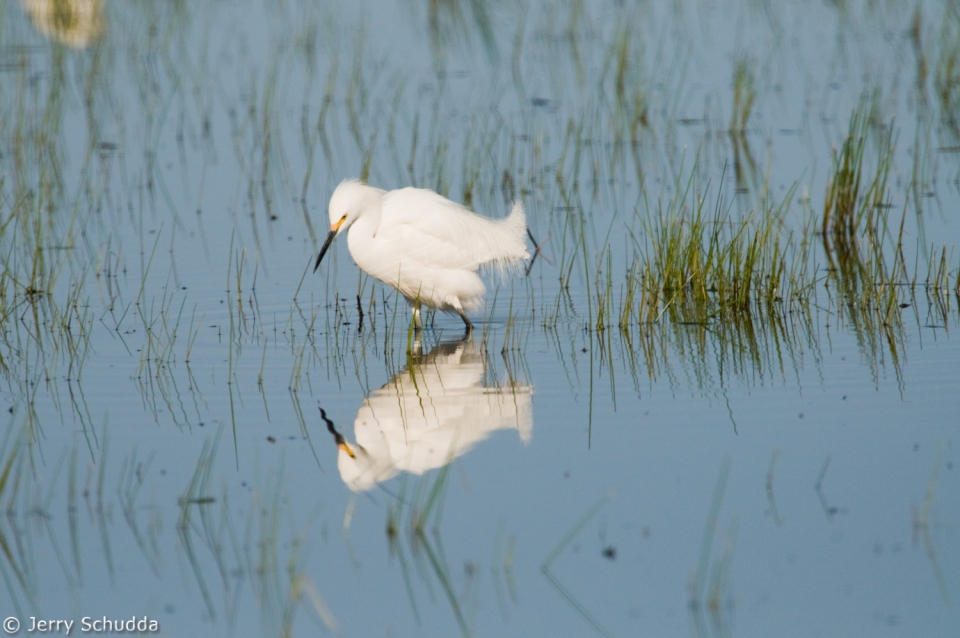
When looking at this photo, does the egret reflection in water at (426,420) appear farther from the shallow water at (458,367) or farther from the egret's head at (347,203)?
the egret's head at (347,203)

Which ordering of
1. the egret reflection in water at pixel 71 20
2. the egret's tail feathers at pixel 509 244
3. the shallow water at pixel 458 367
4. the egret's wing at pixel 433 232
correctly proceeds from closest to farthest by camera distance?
the shallow water at pixel 458 367, the egret's wing at pixel 433 232, the egret's tail feathers at pixel 509 244, the egret reflection in water at pixel 71 20

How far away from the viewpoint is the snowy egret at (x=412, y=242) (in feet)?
22.2

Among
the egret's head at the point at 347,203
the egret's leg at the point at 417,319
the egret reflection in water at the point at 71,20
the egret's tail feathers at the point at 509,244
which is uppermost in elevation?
the egret reflection in water at the point at 71,20

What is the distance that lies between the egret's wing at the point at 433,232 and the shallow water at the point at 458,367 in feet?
1.45

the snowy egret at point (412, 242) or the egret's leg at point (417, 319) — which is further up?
the snowy egret at point (412, 242)

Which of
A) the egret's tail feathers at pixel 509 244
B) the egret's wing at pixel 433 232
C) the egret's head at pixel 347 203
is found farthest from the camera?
the egret's tail feathers at pixel 509 244

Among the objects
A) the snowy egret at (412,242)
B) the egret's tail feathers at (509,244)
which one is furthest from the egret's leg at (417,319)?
the egret's tail feathers at (509,244)

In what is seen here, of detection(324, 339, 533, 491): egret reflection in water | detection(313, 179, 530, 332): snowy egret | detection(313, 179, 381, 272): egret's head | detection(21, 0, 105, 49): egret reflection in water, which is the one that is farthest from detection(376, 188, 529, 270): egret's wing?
detection(21, 0, 105, 49): egret reflection in water

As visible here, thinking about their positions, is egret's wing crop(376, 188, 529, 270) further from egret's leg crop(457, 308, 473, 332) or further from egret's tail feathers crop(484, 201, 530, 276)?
egret's leg crop(457, 308, 473, 332)

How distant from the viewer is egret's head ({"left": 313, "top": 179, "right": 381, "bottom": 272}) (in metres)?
6.69

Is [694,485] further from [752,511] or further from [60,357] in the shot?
[60,357]

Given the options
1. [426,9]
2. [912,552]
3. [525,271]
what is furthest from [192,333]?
[426,9]

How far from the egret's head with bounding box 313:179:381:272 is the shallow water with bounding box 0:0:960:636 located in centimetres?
57

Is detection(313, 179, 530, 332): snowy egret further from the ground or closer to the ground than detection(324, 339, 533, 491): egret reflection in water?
further from the ground
